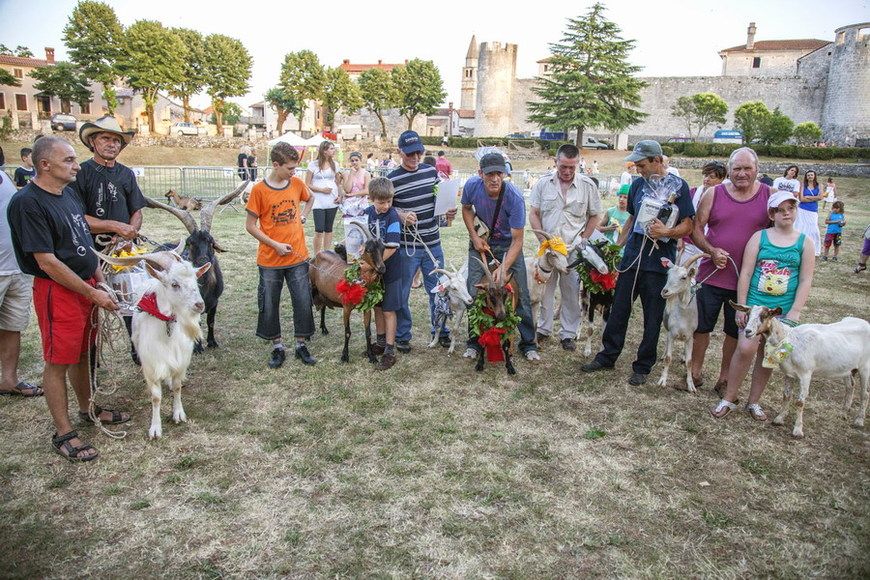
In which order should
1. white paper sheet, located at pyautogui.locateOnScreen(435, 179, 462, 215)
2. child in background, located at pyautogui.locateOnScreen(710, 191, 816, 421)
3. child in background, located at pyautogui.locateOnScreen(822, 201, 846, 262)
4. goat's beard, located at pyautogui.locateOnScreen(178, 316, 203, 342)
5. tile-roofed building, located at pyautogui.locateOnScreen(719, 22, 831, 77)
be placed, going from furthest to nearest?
tile-roofed building, located at pyautogui.locateOnScreen(719, 22, 831, 77), child in background, located at pyautogui.locateOnScreen(822, 201, 846, 262), white paper sheet, located at pyautogui.locateOnScreen(435, 179, 462, 215), child in background, located at pyautogui.locateOnScreen(710, 191, 816, 421), goat's beard, located at pyautogui.locateOnScreen(178, 316, 203, 342)

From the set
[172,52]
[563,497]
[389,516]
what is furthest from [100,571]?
[172,52]

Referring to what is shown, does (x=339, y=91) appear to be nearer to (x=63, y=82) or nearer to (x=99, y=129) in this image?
(x=63, y=82)

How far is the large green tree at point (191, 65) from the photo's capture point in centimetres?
4903

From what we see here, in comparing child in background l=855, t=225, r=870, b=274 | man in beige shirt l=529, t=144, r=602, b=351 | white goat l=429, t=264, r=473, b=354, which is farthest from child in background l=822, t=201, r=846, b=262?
white goat l=429, t=264, r=473, b=354

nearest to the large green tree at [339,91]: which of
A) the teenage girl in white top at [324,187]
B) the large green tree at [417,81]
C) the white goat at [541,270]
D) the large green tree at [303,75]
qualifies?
the large green tree at [303,75]

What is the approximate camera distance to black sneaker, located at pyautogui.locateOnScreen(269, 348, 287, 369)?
221 inches

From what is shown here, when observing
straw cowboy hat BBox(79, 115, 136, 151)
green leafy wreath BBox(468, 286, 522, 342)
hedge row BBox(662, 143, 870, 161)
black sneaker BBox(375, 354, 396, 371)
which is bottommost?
black sneaker BBox(375, 354, 396, 371)

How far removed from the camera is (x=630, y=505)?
3.53 metres

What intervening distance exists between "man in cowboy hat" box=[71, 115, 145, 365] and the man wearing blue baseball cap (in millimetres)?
4670

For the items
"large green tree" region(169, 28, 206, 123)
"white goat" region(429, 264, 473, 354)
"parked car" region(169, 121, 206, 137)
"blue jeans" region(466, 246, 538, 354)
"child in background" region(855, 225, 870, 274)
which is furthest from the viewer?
"large green tree" region(169, 28, 206, 123)

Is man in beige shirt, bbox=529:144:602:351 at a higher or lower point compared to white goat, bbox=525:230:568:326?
higher

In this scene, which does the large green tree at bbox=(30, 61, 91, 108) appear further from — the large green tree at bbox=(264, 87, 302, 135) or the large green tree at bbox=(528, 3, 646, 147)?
the large green tree at bbox=(528, 3, 646, 147)

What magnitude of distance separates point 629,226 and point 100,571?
5.14m

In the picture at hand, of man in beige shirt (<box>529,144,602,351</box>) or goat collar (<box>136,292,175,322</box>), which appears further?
man in beige shirt (<box>529,144,602,351</box>)
